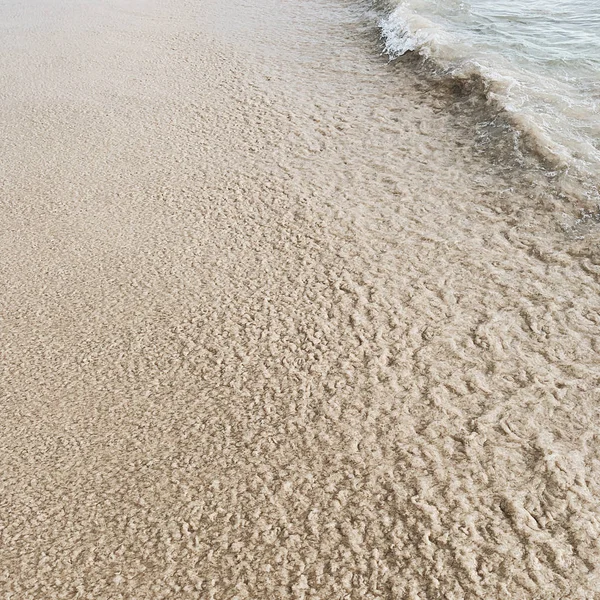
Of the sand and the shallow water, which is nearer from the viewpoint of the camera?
the sand

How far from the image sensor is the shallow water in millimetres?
2512

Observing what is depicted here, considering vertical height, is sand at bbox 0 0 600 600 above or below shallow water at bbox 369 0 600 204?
below

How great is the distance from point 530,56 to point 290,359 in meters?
2.64

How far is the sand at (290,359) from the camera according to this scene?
3.80 feet

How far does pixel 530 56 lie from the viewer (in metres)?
3.39

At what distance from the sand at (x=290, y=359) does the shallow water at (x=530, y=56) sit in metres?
0.24

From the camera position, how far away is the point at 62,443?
4.68 feet

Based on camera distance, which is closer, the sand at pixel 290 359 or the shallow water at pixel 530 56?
the sand at pixel 290 359

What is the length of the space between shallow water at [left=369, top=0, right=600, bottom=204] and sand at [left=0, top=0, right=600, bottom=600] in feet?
0.77

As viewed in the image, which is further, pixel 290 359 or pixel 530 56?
pixel 530 56

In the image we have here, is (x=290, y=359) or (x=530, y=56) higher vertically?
(x=530, y=56)

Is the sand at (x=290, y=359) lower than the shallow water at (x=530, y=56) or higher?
lower

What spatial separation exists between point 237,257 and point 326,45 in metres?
2.25

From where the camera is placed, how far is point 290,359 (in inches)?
62.5
